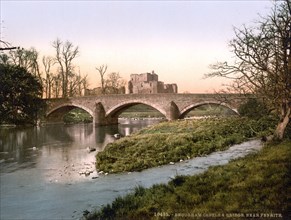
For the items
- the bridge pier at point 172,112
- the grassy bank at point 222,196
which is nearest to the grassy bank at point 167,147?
the grassy bank at point 222,196

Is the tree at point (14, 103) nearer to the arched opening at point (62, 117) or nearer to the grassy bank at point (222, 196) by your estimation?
the grassy bank at point (222, 196)

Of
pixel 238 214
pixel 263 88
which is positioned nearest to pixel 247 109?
pixel 263 88

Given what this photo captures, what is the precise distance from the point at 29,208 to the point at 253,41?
1028 cm

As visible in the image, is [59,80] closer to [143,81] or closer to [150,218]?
[143,81]

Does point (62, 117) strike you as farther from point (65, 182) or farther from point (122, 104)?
point (65, 182)

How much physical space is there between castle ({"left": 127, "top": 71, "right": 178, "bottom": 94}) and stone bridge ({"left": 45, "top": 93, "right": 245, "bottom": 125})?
161ft

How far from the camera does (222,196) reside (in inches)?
292

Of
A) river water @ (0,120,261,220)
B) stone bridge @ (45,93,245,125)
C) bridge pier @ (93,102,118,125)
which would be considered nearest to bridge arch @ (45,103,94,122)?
stone bridge @ (45,93,245,125)

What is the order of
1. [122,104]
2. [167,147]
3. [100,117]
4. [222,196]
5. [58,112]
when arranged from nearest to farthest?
[222,196] → [167,147] → [122,104] → [100,117] → [58,112]

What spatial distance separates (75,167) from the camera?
1678cm

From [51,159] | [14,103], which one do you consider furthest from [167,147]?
[14,103]

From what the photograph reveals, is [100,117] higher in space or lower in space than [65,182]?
higher

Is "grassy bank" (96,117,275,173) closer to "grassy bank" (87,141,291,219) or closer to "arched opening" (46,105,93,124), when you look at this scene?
"grassy bank" (87,141,291,219)

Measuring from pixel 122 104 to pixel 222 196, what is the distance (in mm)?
37776
